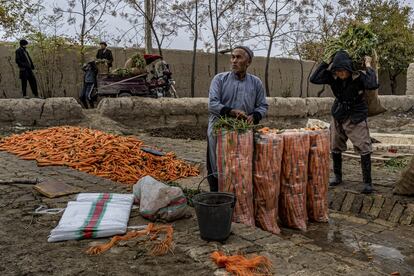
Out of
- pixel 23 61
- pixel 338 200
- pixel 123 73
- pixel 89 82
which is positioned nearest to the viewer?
pixel 338 200

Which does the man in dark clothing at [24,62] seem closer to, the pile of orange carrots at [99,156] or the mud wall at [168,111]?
the mud wall at [168,111]

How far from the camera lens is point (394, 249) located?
165 inches

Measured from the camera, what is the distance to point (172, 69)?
630 inches

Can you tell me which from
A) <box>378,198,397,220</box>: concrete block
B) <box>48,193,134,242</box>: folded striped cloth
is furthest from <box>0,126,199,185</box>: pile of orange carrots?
<box>378,198,397,220</box>: concrete block

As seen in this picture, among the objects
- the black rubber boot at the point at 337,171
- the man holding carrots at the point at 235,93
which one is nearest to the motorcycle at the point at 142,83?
the black rubber boot at the point at 337,171

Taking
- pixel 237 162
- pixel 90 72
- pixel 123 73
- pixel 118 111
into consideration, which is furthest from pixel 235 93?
pixel 90 72

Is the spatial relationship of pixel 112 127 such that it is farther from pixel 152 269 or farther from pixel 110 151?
pixel 152 269

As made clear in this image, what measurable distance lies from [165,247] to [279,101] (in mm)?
10532

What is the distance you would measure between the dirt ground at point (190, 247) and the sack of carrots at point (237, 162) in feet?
1.46

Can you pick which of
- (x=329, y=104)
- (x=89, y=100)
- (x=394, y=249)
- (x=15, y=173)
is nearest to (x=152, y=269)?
(x=394, y=249)

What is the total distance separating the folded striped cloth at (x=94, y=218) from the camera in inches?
133

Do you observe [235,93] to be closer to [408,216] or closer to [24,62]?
[408,216]

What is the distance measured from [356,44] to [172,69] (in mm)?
11039

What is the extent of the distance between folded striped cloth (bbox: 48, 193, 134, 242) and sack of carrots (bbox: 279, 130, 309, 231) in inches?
59.0
